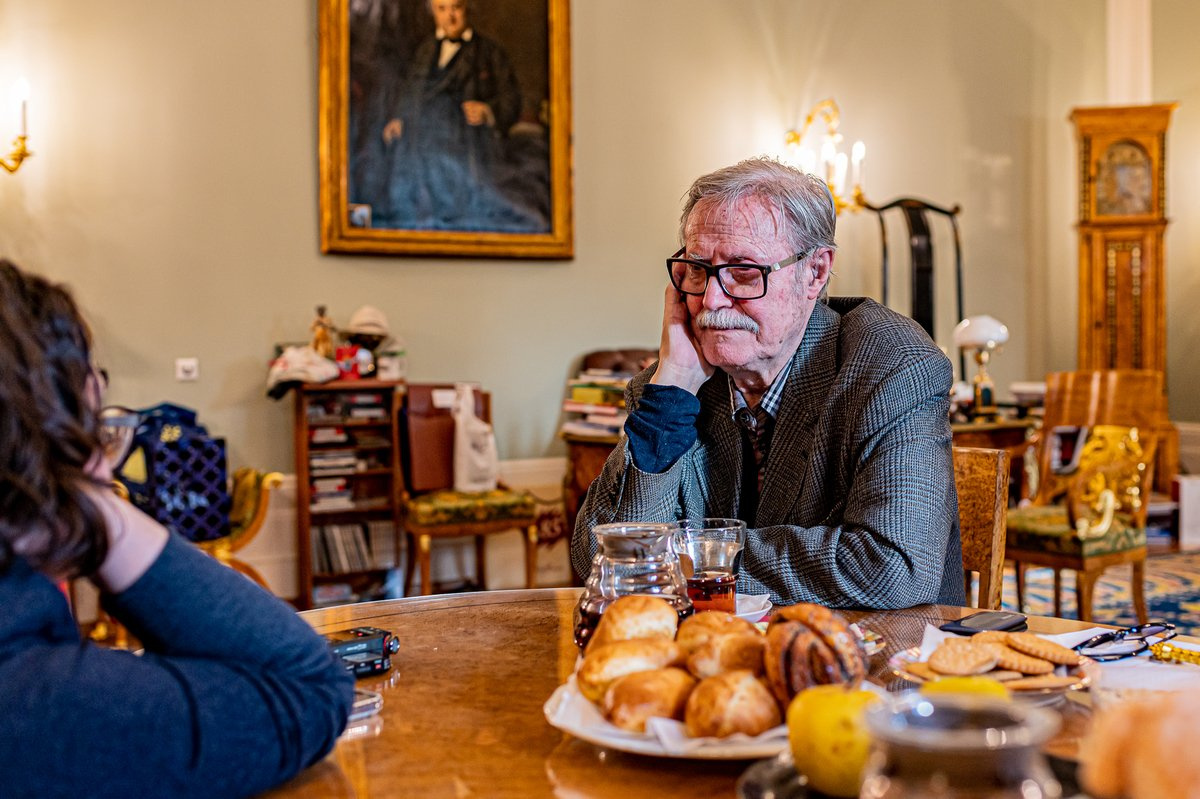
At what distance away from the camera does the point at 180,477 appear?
440cm

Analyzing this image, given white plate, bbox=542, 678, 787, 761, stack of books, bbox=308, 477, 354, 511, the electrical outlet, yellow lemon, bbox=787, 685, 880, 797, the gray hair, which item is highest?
the gray hair

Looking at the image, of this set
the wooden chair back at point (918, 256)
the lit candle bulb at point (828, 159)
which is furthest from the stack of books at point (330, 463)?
the wooden chair back at point (918, 256)

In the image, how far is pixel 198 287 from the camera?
5.18 meters

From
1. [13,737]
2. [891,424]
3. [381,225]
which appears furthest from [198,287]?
[13,737]

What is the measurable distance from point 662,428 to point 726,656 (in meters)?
0.94

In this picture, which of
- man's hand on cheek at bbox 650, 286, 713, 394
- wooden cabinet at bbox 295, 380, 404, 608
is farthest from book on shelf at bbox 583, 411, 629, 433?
man's hand on cheek at bbox 650, 286, 713, 394

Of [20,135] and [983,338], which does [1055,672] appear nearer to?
[983,338]

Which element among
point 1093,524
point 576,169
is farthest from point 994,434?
point 576,169

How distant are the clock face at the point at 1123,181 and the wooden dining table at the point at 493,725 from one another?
6834mm

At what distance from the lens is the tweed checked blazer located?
156cm

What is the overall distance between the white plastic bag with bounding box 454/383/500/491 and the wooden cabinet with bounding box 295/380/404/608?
278 mm

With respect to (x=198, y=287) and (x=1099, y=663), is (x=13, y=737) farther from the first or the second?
(x=198, y=287)

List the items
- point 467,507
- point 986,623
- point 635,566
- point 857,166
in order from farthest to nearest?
point 857,166 → point 467,507 → point 986,623 → point 635,566

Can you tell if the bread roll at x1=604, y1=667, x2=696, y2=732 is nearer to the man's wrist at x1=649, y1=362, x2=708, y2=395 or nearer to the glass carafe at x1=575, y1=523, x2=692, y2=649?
the glass carafe at x1=575, y1=523, x2=692, y2=649
